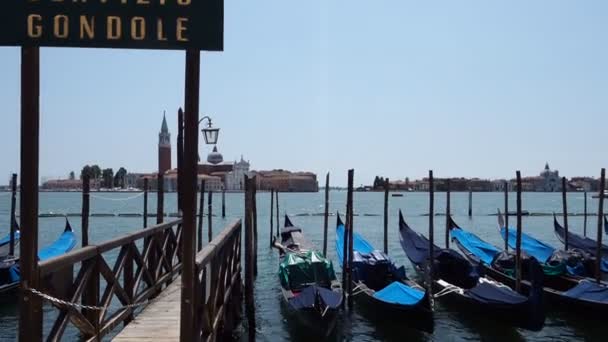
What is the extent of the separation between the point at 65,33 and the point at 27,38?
0.75 feet

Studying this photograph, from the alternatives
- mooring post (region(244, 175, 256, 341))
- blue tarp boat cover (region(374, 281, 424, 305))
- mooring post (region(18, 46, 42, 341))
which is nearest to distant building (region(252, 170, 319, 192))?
mooring post (region(244, 175, 256, 341))

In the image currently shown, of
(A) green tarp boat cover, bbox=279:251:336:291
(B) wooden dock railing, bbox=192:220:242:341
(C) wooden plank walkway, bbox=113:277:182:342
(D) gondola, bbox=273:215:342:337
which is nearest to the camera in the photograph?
(B) wooden dock railing, bbox=192:220:242:341

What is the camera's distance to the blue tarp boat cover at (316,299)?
906 cm

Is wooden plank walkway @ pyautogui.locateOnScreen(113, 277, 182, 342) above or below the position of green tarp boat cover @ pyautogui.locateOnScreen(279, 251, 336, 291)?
above

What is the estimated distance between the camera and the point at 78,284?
421 centimetres

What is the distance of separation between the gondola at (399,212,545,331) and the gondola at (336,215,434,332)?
0.78 m

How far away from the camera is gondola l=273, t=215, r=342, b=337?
904 cm

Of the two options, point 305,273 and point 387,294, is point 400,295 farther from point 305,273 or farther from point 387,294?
point 305,273

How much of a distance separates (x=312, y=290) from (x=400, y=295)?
1.52 metres

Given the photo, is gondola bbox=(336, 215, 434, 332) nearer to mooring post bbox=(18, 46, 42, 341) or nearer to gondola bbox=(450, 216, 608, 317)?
gondola bbox=(450, 216, 608, 317)

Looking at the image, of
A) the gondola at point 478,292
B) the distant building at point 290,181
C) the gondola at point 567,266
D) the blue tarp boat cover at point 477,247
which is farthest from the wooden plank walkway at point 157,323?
the distant building at point 290,181

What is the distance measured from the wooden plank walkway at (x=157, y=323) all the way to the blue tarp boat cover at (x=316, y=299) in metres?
2.58

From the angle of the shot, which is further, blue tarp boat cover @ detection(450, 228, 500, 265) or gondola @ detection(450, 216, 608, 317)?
blue tarp boat cover @ detection(450, 228, 500, 265)

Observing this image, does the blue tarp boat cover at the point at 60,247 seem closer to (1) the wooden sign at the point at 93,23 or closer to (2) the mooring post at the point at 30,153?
(2) the mooring post at the point at 30,153
